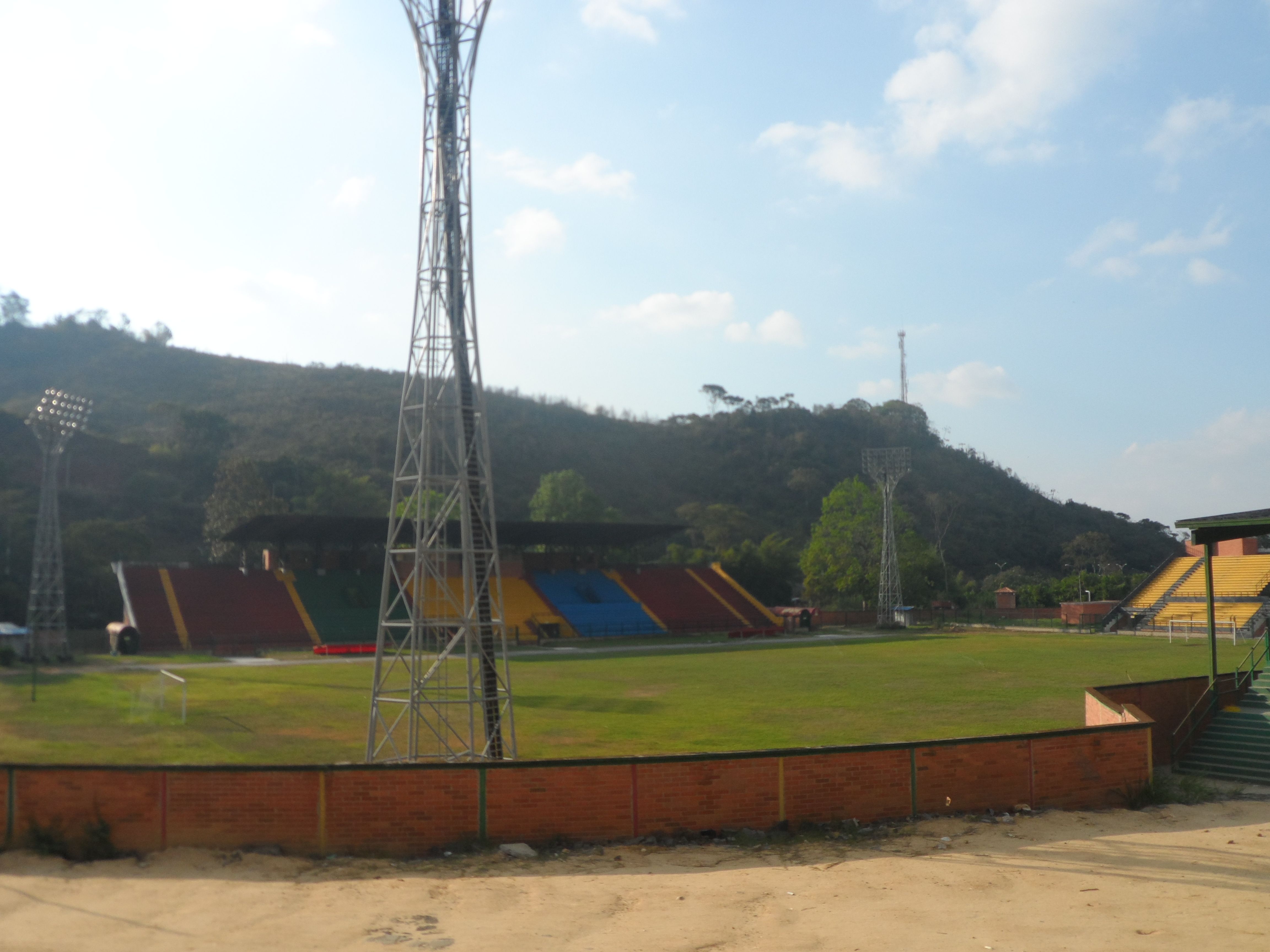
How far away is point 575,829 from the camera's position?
11.8m

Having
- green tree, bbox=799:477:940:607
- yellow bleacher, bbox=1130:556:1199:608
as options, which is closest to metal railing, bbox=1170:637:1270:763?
yellow bleacher, bbox=1130:556:1199:608

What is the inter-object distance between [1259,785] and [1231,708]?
290 cm

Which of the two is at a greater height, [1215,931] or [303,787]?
[303,787]

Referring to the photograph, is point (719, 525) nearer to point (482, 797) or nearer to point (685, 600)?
point (685, 600)

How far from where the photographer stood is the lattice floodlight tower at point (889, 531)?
224 feet

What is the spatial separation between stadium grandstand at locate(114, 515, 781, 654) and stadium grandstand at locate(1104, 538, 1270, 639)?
2306cm

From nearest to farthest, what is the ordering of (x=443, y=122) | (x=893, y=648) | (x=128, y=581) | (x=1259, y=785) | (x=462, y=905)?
(x=462, y=905), (x=1259, y=785), (x=443, y=122), (x=893, y=648), (x=128, y=581)

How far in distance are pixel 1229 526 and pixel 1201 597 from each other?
4809 cm

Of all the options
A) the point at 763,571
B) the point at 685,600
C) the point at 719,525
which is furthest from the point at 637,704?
the point at 719,525

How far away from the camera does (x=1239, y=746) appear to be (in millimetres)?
17094

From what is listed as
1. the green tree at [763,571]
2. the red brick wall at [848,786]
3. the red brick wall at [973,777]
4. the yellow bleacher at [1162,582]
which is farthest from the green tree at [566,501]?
the red brick wall at [848,786]

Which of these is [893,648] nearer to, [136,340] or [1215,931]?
[1215,931]

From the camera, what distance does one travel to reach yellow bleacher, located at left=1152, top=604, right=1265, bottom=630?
51.9 metres

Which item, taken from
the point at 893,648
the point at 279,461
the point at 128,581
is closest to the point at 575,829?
the point at 893,648
